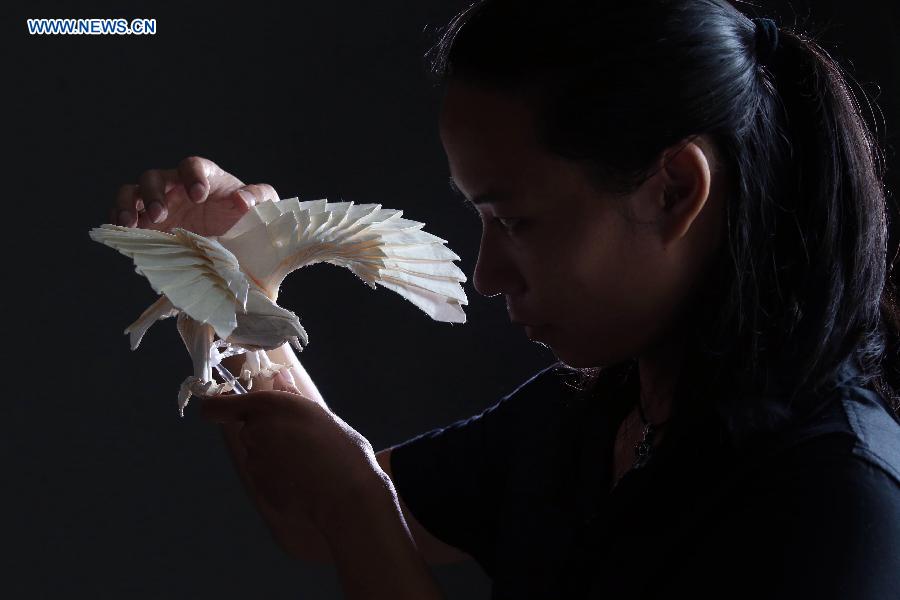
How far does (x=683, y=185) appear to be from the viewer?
669mm

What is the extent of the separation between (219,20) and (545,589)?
1.04m

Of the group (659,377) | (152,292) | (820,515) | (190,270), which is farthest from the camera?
(152,292)

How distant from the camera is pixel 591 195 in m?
0.66

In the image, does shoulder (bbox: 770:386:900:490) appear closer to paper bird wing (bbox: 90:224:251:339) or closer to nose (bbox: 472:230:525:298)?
nose (bbox: 472:230:525:298)

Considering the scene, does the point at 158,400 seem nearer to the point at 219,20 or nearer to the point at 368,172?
the point at 368,172

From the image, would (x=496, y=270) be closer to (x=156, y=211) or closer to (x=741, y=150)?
(x=741, y=150)

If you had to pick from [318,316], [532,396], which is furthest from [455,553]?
[318,316]

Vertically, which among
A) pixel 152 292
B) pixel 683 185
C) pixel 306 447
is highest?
pixel 683 185

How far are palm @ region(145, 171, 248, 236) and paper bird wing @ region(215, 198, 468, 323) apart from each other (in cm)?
11

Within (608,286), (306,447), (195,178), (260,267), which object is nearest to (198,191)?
(195,178)

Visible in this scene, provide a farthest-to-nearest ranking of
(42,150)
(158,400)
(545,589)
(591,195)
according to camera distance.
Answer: (158,400) → (42,150) → (545,589) → (591,195)

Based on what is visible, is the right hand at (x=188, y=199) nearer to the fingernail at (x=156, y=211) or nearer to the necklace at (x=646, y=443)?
the fingernail at (x=156, y=211)

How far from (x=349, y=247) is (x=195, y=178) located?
0.54 ft

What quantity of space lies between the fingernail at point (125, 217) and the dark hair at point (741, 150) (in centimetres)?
32
